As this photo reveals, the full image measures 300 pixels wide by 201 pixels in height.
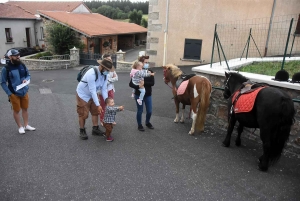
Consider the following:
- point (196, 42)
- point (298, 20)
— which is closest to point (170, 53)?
point (196, 42)

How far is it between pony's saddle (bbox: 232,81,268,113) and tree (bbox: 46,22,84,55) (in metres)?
18.2

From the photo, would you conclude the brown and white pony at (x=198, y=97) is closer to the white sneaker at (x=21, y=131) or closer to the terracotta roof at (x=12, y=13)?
the white sneaker at (x=21, y=131)

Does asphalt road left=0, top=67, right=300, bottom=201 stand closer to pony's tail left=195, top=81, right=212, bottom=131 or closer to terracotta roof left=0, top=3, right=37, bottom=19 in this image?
pony's tail left=195, top=81, right=212, bottom=131

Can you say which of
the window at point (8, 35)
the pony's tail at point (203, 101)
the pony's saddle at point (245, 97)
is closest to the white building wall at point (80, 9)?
the window at point (8, 35)

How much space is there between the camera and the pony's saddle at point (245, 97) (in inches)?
146

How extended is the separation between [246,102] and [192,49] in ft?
30.3

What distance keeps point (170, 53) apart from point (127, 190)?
403 inches

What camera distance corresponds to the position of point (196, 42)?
12.4 metres

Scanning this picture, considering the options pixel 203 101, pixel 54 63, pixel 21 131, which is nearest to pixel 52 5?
pixel 54 63

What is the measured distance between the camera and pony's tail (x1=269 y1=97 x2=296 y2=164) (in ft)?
10.7

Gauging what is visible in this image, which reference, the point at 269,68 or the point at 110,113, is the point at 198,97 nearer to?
→ the point at 110,113

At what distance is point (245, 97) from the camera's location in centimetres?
387

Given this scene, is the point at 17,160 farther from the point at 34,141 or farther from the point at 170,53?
the point at 170,53

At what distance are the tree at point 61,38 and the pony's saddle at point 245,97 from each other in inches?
715
